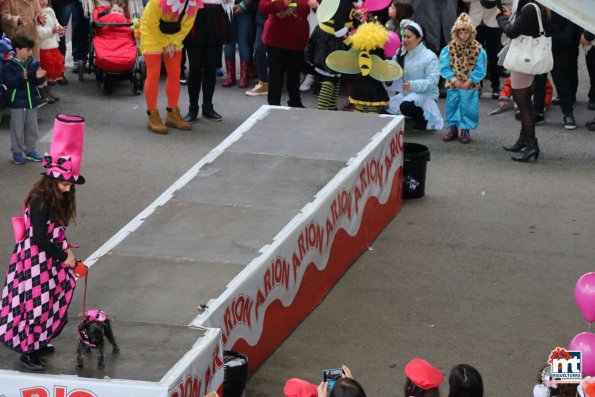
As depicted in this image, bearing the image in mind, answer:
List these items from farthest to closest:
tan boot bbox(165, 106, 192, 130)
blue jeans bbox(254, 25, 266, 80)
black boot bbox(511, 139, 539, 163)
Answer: blue jeans bbox(254, 25, 266, 80), tan boot bbox(165, 106, 192, 130), black boot bbox(511, 139, 539, 163)

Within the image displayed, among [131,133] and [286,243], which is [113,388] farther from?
[131,133]

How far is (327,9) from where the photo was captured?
1264 cm

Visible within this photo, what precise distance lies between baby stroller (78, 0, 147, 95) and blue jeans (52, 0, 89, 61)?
2.01ft

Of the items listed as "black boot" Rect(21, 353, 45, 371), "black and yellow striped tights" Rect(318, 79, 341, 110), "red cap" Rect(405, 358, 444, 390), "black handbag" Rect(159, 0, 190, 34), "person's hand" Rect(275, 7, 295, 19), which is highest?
"person's hand" Rect(275, 7, 295, 19)

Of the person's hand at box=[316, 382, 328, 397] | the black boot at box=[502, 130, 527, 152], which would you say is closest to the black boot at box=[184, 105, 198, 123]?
the black boot at box=[502, 130, 527, 152]

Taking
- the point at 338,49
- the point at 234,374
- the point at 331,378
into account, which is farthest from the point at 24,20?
the point at 331,378

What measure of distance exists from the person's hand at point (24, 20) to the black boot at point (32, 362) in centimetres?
808

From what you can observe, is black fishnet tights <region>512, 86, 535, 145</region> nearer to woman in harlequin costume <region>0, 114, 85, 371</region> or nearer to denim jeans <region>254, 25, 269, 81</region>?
denim jeans <region>254, 25, 269, 81</region>

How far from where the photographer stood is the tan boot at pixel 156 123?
13.8 meters

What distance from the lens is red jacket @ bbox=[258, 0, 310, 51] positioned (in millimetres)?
13227

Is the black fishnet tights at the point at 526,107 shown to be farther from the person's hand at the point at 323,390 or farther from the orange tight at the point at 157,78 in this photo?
the person's hand at the point at 323,390

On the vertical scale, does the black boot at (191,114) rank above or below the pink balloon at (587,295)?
below

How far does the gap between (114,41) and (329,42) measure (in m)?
3.00

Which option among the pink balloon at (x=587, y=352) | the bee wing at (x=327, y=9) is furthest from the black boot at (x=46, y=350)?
the bee wing at (x=327, y=9)
